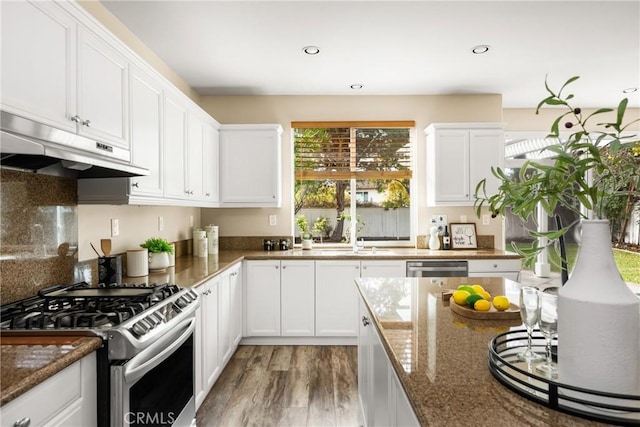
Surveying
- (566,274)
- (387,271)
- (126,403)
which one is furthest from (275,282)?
(566,274)

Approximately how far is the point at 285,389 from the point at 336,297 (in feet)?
3.74

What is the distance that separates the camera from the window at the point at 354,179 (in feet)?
15.1

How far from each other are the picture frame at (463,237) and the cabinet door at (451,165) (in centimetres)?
40

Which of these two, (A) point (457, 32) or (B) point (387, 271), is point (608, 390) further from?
(B) point (387, 271)

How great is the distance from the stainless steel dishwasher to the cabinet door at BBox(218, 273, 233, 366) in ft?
5.72

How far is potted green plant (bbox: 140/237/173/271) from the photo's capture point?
2.89 meters

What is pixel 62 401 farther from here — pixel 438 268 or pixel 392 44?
pixel 438 268

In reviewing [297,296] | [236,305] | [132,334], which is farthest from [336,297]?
[132,334]

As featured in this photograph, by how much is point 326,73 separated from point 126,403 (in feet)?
10.6

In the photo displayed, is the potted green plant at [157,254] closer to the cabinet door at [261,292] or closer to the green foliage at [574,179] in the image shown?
the cabinet door at [261,292]

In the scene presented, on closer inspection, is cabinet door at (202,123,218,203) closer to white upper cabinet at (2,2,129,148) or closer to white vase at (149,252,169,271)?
white vase at (149,252,169,271)

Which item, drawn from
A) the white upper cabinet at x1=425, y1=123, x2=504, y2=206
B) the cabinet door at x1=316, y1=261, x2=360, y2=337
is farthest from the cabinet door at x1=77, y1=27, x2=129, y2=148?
the white upper cabinet at x1=425, y1=123, x2=504, y2=206

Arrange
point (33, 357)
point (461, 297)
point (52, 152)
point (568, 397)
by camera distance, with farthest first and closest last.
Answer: point (461, 297) → point (52, 152) → point (33, 357) → point (568, 397)

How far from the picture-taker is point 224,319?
318cm
